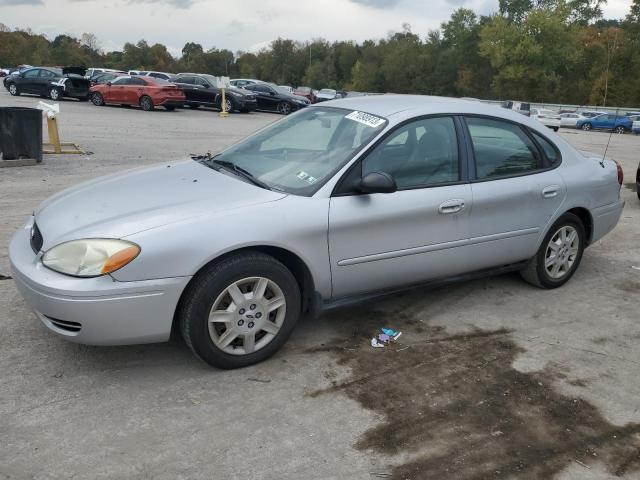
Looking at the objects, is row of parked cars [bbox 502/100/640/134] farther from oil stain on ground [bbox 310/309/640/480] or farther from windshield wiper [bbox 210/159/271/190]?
oil stain on ground [bbox 310/309/640/480]

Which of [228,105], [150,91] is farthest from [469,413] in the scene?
[228,105]

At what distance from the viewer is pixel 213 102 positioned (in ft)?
89.1

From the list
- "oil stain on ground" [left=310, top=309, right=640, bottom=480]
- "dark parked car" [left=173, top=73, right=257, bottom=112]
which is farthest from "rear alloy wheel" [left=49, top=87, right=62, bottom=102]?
"oil stain on ground" [left=310, top=309, right=640, bottom=480]

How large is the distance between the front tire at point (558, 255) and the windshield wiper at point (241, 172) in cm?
243

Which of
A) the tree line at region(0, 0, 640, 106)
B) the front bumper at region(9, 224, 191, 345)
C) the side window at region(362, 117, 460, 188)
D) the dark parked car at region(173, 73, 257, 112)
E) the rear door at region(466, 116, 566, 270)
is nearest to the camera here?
the front bumper at region(9, 224, 191, 345)

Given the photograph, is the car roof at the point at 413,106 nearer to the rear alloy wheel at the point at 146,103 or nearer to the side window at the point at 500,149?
the side window at the point at 500,149

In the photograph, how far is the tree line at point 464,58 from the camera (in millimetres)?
64062

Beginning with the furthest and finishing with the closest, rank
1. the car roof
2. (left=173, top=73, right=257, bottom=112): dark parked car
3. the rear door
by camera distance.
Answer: (left=173, top=73, right=257, bottom=112): dark parked car → the rear door → the car roof

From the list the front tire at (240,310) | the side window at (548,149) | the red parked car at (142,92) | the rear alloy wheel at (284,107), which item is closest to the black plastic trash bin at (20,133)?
the front tire at (240,310)

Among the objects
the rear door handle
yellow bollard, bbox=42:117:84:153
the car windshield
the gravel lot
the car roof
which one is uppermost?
the car roof

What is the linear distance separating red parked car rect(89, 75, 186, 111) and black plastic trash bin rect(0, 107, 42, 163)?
14.9 metres

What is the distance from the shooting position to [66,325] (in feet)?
10.2

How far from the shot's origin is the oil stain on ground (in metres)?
2.77

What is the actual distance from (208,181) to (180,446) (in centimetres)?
169
